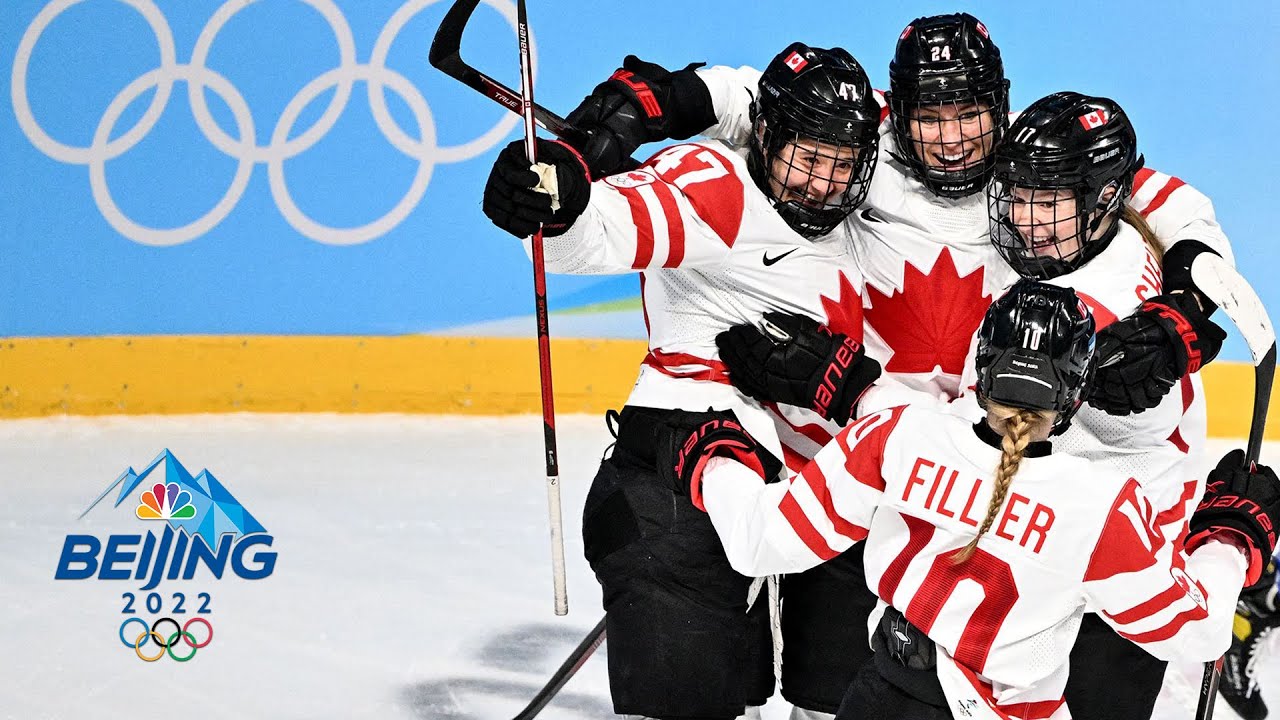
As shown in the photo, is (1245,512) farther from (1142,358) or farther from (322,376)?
(322,376)

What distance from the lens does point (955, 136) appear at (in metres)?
2.18

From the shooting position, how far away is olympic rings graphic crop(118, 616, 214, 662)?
10.7ft

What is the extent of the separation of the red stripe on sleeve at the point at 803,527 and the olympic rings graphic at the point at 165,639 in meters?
1.86

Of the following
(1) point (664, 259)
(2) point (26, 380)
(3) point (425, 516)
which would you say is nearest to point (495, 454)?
(3) point (425, 516)

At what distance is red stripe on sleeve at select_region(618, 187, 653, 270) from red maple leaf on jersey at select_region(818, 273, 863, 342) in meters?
0.34

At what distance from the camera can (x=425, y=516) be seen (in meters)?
3.96

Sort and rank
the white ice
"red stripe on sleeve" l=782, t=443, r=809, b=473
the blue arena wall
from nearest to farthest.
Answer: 1. "red stripe on sleeve" l=782, t=443, r=809, b=473
2. the white ice
3. the blue arena wall

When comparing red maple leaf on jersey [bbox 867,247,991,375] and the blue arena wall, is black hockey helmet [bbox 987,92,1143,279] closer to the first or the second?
red maple leaf on jersey [bbox 867,247,991,375]

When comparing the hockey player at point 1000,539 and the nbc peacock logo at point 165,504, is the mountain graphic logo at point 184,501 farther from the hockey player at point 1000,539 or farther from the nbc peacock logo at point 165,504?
the hockey player at point 1000,539

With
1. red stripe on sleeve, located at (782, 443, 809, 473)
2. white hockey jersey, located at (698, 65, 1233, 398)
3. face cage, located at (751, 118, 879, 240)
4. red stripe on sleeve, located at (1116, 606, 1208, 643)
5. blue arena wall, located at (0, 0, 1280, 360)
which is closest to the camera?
red stripe on sleeve, located at (1116, 606, 1208, 643)

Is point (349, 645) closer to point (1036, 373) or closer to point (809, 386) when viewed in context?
point (809, 386)

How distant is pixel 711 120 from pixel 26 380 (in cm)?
292

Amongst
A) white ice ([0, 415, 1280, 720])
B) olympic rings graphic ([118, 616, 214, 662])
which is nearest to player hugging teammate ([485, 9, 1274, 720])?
white ice ([0, 415, 1280, 720])

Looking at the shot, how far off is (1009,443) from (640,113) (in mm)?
1005
